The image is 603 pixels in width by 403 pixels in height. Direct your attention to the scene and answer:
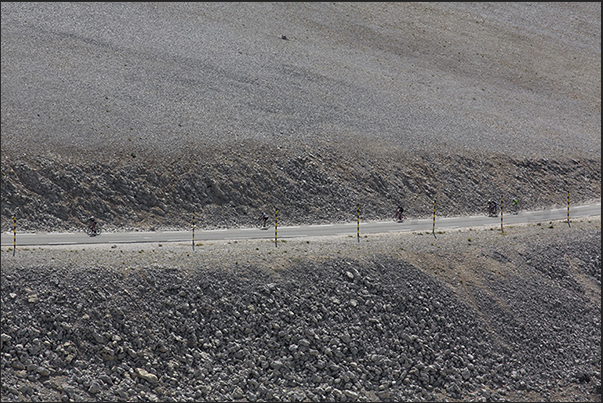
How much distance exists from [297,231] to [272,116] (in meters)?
15.2

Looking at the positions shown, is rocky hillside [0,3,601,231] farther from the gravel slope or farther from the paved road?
the paved road

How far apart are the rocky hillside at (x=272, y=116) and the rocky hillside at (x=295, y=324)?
7.36 meters

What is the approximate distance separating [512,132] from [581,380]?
2990 centimetres

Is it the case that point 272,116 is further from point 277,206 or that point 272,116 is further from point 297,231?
point 297,231

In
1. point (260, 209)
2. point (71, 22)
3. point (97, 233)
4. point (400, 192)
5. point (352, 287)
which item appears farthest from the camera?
point (71, 22)

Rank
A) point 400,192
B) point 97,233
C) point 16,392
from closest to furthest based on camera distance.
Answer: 1. point 16,392
2. point 97,233
3. point 400,192

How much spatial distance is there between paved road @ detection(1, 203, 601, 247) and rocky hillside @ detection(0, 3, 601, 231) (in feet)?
4.81

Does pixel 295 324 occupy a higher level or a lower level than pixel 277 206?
lower

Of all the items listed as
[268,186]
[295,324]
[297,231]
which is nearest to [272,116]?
[268,186]

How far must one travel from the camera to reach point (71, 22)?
210 ft

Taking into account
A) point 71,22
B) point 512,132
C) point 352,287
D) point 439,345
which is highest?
point 71,22

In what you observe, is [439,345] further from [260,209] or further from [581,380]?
[260,209]

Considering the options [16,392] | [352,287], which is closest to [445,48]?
[352,287]

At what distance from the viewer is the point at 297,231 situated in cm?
4097
